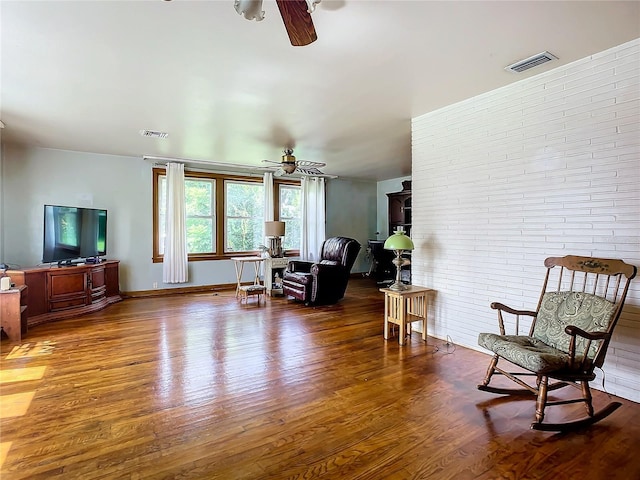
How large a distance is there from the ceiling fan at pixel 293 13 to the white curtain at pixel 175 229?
5.10 metres

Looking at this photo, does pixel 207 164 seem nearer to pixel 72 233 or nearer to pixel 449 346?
pixel 72 233

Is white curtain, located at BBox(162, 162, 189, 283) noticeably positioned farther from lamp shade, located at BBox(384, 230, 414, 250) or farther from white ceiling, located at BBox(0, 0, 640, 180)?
lamp shade, located at BBox(384, 230, 414, 250)

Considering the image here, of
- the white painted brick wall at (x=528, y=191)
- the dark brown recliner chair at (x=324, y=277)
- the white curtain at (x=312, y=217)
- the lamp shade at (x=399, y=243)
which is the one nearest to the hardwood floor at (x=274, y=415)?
the white painted brick wall at (x=528, y=191)

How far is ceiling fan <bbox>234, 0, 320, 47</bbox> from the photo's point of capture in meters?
1.55

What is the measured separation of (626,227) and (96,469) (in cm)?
367

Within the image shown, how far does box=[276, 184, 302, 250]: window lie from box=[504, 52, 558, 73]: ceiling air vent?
548cm

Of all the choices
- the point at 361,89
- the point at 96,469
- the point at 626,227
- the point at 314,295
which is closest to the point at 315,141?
the point at 361,89

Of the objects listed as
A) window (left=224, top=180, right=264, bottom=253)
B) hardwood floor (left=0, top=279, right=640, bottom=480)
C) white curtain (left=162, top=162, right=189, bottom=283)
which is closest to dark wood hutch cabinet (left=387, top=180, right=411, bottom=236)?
window (left=224, top=180, right=264, bottom=253)

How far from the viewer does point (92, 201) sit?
5.77 metres

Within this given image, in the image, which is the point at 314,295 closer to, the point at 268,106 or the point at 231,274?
the point at 231,274

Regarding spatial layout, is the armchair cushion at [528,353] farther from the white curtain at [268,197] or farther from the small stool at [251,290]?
the white curtain at [268,197]

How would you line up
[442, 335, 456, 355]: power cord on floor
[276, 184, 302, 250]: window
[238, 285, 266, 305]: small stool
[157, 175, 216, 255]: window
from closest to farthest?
[442, 335, 456, 355]: power cord on floor
[238, 285, 266, 305]: small stool
[157, 175, 216, 255]: window
[276, 184, 302, 250]: window

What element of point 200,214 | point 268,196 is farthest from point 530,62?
point 200,214

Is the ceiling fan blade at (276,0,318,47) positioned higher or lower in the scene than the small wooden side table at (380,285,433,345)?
higher
